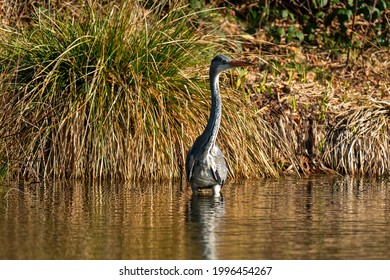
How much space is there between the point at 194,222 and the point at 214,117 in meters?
2.39

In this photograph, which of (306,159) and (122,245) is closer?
(122,245)

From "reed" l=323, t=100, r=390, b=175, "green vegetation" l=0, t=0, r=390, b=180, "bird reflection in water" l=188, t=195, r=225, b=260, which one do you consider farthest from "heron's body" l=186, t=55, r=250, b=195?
"reed" l=323, t=100, r=390, b=175

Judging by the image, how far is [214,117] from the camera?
35.4 ft

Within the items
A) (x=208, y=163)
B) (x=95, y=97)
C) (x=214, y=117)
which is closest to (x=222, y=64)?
(x=214, y=117)

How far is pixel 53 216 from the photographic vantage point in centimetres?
897

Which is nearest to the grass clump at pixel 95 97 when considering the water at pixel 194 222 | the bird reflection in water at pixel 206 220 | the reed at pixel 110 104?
the reed at pixel 110 104

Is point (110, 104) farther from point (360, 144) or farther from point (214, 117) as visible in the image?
point (360, 144)

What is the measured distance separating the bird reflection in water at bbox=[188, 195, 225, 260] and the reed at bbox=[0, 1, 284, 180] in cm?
163

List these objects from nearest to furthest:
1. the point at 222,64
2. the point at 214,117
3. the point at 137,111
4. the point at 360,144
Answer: the point at 214,117, the point at 222,64, the point at 137,111, the point at 360,144

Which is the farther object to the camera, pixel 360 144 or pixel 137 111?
pixel 360 144
